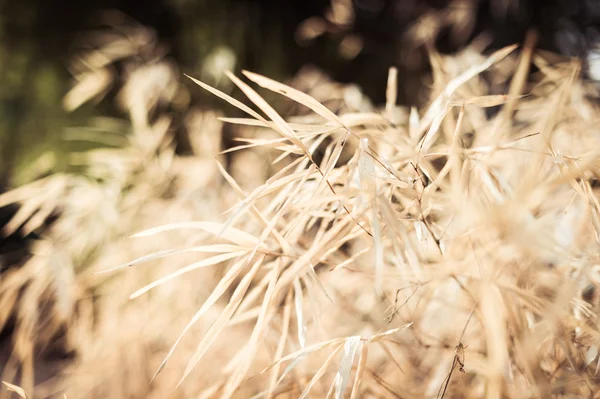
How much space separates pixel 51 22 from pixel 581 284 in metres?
1.56

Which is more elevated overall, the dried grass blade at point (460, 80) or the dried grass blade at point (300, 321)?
the dried grass blade at point (460, 80)

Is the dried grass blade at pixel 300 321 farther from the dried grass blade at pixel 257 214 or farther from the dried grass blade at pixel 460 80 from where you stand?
the dried grass blade at pixel 460 80

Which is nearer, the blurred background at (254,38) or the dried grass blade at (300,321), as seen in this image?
the dried grass blade at (300,321)

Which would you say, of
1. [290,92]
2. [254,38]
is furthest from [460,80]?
[254,38]

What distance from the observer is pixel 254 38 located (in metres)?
1.45

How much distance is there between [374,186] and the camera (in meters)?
0.35

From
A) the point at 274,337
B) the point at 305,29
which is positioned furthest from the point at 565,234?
the point at 305,29

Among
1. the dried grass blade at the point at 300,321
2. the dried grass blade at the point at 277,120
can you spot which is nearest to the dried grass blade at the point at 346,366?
the dried grass blade at the point at 300,321

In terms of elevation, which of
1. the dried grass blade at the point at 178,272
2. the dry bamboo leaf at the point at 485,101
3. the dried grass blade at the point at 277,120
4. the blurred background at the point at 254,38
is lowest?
the blurred background at the point at 254,38

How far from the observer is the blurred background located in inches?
54.9

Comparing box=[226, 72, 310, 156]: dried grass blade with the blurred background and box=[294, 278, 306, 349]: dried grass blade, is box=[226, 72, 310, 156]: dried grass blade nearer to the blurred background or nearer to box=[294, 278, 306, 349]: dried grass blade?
box=[294, 278, 306, 349]: dried grass blade

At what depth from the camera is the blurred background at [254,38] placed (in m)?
1.39

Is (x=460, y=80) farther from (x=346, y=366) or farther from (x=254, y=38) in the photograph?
(x=254, y=38)

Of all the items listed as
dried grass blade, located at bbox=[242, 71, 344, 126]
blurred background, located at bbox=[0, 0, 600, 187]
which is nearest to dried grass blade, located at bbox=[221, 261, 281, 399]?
dried grass blade, located at bbox=[242, 71, 344, 126]
